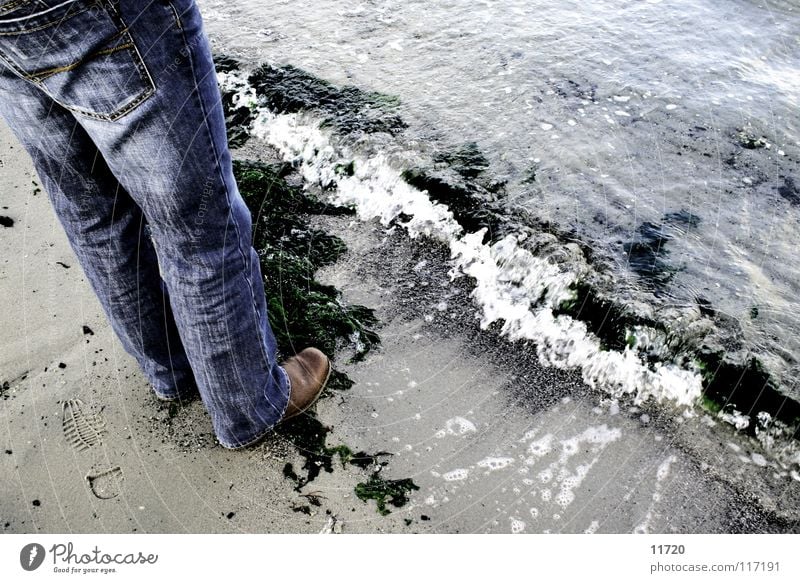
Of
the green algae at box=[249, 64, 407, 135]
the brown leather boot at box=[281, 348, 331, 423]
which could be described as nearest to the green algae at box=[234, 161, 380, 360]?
the brown leather boot at box=[281, 348, 331, 423]

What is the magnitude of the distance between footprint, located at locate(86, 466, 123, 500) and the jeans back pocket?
4.36 ft

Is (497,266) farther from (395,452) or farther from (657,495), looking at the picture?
(657,495)

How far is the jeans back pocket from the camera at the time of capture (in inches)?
51.3

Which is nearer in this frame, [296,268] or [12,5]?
[12,5]

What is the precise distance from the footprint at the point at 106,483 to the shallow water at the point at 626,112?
2255 millimetres

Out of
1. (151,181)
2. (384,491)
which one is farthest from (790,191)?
(151,181)

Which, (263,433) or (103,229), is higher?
(103,229)

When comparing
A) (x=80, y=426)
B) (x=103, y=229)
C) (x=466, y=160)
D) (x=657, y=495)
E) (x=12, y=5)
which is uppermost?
(x=12, y=5)

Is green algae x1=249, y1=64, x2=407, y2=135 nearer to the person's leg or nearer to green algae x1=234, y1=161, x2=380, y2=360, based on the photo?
green algae x1=234, y1=161, x2=380, y2=360

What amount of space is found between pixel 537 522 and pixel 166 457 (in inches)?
53.4

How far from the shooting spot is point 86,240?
1956mm

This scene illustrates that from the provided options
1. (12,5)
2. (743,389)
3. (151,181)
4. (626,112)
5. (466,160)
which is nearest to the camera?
(12,5)

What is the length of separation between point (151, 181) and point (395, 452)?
1302 mm

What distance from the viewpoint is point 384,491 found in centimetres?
218
